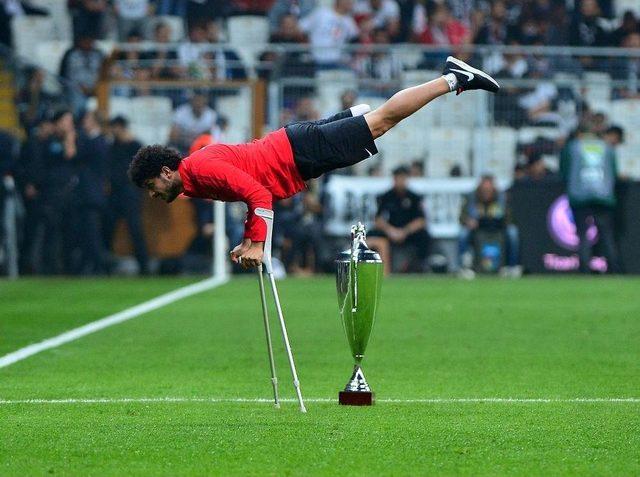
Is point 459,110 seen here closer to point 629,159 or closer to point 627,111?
point 627,111

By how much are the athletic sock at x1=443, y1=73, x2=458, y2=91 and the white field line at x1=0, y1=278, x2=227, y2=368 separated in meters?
3.99

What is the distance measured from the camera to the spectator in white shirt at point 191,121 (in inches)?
989

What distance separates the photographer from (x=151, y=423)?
26.1 ft

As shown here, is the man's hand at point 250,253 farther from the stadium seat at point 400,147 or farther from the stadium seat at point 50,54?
the stadium seat at point 50,54

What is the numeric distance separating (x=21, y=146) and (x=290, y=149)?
1561 cm

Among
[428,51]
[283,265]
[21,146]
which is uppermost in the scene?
[428,51]

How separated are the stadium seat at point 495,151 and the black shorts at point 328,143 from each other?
54.9ft

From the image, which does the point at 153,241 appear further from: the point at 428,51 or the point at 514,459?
the point at 514,459

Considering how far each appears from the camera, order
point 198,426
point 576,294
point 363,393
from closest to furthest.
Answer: point 198,426 → point 363,393 → point 576,294

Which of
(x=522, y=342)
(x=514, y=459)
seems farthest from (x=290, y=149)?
(x=522, y=342)

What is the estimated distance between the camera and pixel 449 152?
26562 millimetres

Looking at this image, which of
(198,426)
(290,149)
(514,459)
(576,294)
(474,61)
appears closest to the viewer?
(514,459)

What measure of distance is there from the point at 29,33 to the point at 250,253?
2242cm

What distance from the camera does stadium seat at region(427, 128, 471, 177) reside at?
86.9 feet
